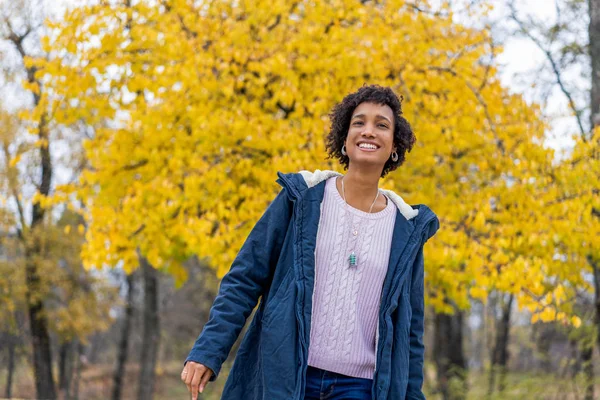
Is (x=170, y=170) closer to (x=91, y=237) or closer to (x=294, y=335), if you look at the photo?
(x=91, y=237)

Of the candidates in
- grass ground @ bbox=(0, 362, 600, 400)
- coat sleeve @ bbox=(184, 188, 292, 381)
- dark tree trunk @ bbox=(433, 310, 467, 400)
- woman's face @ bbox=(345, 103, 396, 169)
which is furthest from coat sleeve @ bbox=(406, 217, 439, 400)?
dark tree trunk @ bbox=(433, 310, 467, 400)

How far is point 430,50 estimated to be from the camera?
8164 mm

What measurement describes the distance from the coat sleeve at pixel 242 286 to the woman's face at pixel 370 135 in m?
0.31

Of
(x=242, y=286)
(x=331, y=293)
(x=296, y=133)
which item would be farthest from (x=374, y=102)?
(x=296, y=133)

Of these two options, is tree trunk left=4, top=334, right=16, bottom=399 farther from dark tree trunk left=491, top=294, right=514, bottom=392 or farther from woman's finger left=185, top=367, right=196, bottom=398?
woman's finger left=185, top=367, right=196, bottom=398

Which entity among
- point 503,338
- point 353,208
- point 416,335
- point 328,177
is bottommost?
point 503,338

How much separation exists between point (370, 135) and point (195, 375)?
1014 mm

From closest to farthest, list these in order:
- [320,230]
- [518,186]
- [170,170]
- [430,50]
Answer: [320,230] < [518,186] < [170,170] < [430,50]

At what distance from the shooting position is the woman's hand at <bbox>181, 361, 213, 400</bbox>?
2230mm

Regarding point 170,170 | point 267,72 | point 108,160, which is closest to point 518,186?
point 267,72

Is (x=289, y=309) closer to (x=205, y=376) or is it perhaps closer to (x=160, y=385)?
(x=205, y=376)

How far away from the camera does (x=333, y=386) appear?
91.4 inches

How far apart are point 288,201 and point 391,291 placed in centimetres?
46

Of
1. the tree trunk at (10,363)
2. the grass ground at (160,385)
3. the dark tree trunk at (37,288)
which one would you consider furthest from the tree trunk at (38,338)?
the tree trunk at (10,363)
